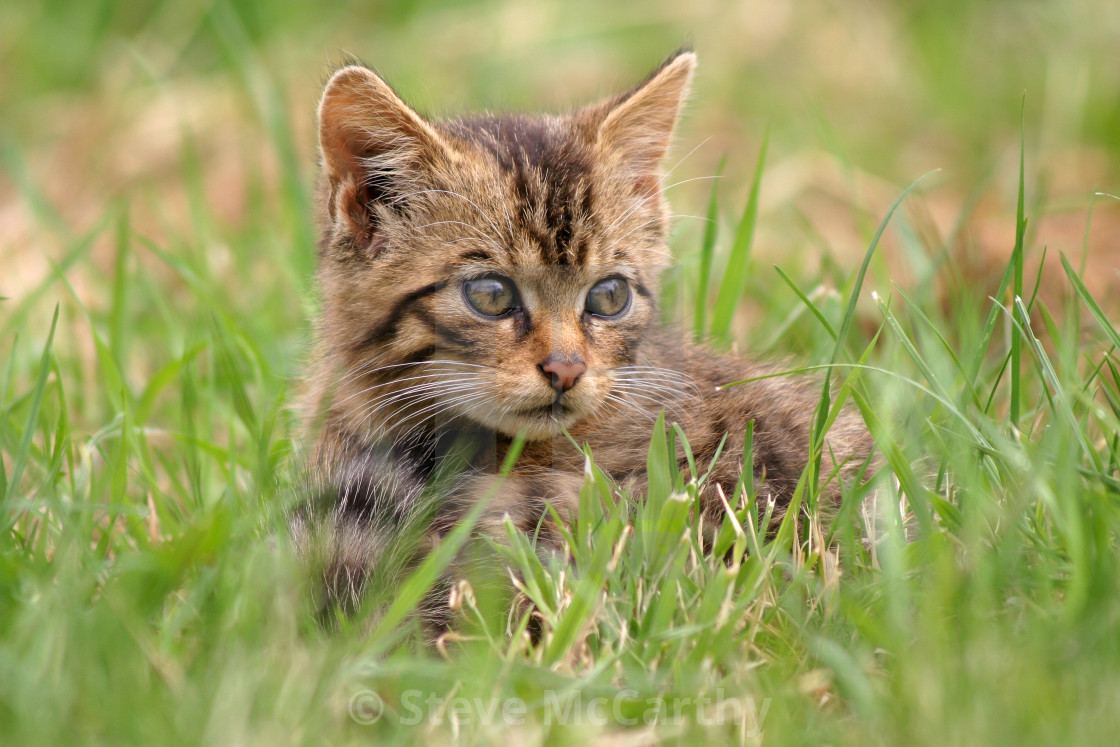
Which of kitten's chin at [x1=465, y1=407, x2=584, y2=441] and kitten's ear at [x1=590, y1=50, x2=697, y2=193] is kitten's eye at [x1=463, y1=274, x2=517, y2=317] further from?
kitten's ear at [x1=590, y1=50, x2=697, y2=193]

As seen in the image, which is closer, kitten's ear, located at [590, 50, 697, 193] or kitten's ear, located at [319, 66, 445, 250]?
kitten's ear, located at [319, 66, 445, 250]

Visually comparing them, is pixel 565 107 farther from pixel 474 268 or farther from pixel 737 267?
pixel 474 268

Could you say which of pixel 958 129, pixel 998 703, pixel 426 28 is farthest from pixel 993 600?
pixel 426 28

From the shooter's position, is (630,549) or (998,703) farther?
(630,549)

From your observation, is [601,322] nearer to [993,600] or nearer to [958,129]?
[993,600]

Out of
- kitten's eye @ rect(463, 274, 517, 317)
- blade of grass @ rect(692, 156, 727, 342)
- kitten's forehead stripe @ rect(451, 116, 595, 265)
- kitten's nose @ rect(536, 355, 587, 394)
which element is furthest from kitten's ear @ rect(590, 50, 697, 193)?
kitten's nose @ rect(536, 355, 587, 394)

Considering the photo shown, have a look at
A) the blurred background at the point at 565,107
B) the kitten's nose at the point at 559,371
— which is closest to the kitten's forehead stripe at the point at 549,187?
the kitten's nose at the point at 559,371

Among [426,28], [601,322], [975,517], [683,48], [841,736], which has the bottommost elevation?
[841,736]
